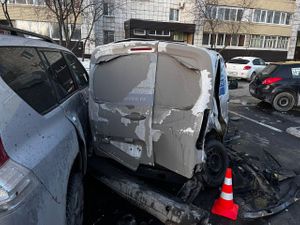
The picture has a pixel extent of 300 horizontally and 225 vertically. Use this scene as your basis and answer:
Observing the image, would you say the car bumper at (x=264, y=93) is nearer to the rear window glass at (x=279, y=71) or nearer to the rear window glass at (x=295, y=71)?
the rear window glass at (x=279, y=71)

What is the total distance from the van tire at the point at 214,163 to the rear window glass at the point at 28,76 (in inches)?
82.7

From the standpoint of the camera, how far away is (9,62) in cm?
152

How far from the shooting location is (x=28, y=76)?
5.55ft

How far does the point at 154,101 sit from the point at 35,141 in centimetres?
138

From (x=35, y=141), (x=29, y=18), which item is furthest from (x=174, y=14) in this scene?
(x=35, y=141)

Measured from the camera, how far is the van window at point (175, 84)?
8.01ft

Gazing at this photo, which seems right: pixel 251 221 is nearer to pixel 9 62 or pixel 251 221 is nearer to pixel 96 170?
pixel 96 170

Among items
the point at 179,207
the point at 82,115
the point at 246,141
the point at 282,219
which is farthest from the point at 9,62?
the point at 246,141

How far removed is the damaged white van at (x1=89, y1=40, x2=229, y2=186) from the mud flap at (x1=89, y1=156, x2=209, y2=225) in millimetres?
238

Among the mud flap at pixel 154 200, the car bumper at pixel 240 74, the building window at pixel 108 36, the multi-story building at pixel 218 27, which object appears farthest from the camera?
the building window at pixel 108 36

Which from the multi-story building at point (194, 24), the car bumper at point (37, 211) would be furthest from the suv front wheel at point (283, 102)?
the multi-story building at point (194, 24)

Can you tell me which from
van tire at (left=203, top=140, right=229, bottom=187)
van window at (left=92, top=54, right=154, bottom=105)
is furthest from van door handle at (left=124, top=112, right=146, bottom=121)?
van tire at (left=203, top=140, right=229, bottom=187)

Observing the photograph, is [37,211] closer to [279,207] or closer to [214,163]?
[214,163]

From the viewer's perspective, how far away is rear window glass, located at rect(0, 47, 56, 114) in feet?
4.84
